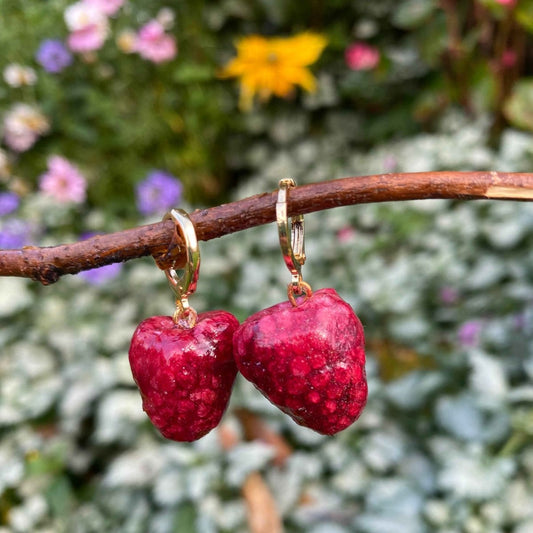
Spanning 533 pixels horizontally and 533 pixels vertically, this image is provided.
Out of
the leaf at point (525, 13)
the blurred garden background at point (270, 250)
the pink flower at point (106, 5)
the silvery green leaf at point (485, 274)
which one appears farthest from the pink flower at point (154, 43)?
the silvery green leaf at point (485, 274)

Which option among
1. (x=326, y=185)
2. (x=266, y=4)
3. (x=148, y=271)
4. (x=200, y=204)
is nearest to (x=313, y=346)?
(x=326, y=185)

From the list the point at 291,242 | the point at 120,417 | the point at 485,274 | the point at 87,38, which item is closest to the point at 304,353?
the point at 291,242

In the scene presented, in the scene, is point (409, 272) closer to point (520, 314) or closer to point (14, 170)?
point (520, 314)

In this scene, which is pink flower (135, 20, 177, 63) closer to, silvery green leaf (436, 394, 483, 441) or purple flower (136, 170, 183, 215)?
purple flower (136, 170, 183, 215)

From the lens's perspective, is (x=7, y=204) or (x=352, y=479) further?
(x=7, y=204)

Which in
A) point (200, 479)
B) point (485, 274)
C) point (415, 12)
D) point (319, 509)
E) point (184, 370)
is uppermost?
point (184, 370)

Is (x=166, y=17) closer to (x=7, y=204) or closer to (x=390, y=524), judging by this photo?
(x=7, y=204)
